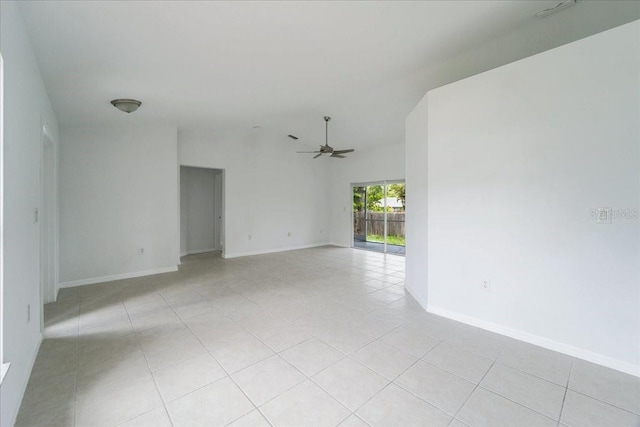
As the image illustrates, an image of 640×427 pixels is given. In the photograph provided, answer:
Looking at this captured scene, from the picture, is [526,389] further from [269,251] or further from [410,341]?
[269,251]

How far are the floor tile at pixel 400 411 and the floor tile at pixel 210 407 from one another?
0.80 meters

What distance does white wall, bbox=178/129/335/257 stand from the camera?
6.47 metres

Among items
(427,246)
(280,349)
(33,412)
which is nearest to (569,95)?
(427,246)

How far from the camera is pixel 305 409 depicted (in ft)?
5.87

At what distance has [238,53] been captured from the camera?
293cm

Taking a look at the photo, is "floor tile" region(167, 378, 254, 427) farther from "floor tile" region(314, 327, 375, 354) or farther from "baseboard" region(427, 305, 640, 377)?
"baseboard" region(427, 305, 640, 377)

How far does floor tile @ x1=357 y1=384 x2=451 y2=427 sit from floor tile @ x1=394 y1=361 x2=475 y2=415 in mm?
72

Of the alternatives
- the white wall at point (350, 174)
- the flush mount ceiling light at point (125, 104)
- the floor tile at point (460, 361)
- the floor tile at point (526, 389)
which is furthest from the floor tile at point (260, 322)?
the white wall at point (350, 174)

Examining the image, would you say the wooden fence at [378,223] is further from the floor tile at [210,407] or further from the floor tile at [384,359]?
the floor tile at [210,407]

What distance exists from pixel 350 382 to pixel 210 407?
3.27 ft

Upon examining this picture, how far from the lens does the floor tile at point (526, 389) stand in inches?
71.4

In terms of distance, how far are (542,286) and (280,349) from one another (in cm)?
257

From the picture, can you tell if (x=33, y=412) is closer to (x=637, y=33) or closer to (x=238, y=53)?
(x=238, y=53)

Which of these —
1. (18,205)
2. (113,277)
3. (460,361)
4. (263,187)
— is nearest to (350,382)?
(460,361)
